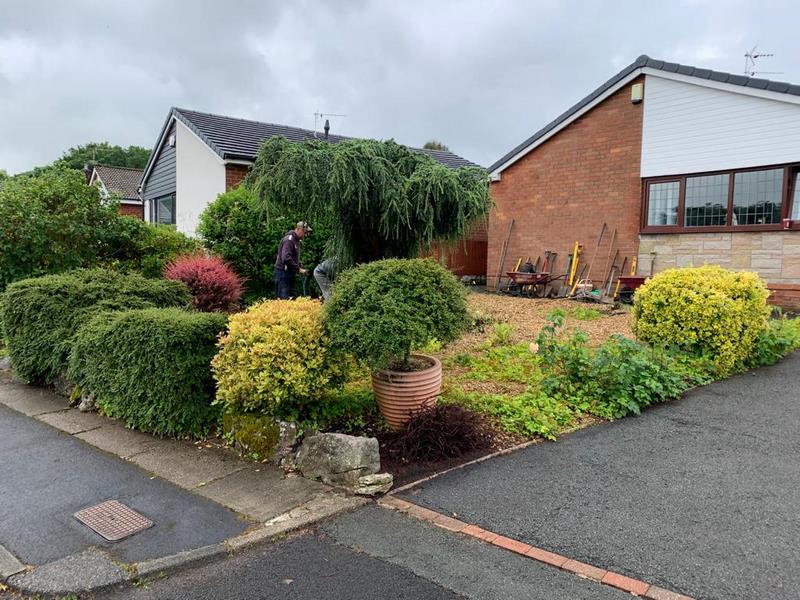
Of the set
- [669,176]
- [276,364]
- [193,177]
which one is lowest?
[276,364]

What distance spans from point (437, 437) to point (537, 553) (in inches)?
56.0

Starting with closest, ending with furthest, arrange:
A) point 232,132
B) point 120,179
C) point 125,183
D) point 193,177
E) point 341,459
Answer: point 341,459, point 232,132, point 193,177, point 125,183, point 120,179

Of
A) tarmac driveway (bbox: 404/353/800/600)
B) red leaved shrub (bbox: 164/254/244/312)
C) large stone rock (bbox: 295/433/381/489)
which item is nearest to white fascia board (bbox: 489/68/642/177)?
red leaved shrub (bbox: 164/254/244/312)

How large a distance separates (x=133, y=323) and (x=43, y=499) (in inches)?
69.4

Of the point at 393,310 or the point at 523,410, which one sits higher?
the point at 393,310

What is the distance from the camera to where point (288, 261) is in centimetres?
978

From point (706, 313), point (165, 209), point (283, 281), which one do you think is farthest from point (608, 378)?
point (165, 209)

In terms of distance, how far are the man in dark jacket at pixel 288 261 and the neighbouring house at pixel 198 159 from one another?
5.27m

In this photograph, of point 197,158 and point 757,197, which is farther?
point 197,158

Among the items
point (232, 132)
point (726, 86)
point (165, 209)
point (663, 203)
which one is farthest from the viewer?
point (165, 209)

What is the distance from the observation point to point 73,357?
577 centimetres

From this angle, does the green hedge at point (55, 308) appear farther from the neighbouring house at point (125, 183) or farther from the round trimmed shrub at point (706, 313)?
the neighbouring house at point (125, 183)

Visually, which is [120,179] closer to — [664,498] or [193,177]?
[193,177]

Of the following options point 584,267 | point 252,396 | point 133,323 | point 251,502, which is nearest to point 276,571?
point 251,502
